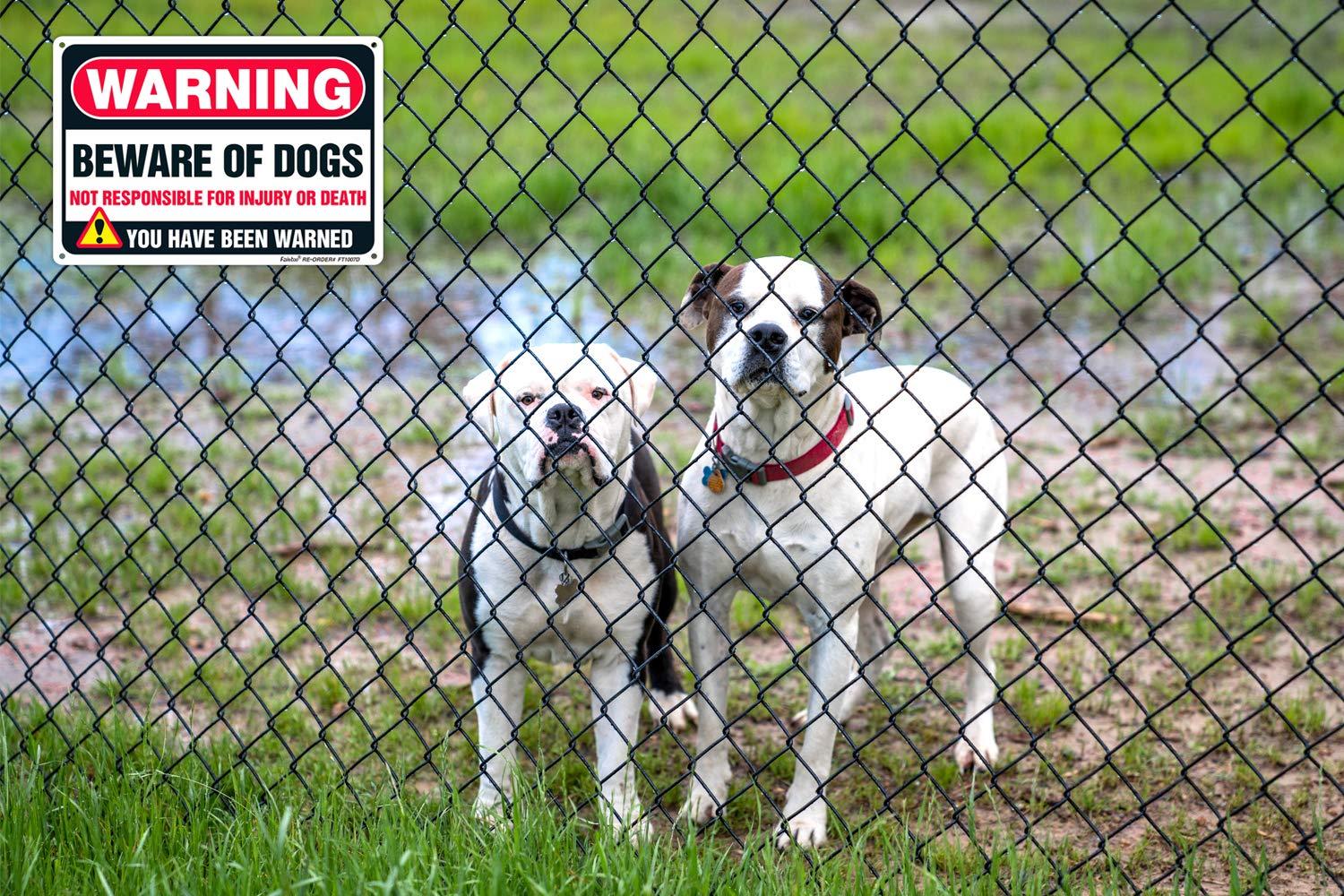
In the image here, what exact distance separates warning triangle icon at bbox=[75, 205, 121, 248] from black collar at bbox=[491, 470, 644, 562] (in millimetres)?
1047

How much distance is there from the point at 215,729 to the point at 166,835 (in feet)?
3.06

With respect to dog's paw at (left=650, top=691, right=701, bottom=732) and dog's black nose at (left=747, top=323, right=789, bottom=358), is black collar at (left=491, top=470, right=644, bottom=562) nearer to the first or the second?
dog's black nose at (left=747, top=323, right=789, bottom=358)

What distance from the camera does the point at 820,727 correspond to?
130 inches

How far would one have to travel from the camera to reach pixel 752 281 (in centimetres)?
312

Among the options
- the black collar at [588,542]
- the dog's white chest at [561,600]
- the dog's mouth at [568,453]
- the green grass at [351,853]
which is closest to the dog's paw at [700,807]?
the dog's white chest at [561,600]

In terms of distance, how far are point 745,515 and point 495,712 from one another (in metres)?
0.81

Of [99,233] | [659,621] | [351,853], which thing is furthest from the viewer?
[659,621]

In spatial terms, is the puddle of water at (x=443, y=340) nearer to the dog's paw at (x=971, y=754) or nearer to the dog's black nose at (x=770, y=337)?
the dog's paw at (x=971, y=754)

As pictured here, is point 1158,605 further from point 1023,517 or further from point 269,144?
point 269,144

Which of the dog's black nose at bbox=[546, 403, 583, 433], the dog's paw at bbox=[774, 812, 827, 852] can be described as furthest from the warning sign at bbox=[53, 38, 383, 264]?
the dog's paw at bbox=[774, 812, 827, 852]

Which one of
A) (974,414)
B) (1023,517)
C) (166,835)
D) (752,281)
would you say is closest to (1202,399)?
(1023,517)

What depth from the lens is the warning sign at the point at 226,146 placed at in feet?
8.66

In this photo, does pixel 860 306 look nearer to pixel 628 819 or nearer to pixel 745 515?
pixel 745 515

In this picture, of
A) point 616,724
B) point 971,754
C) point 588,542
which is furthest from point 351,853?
point 971,754
